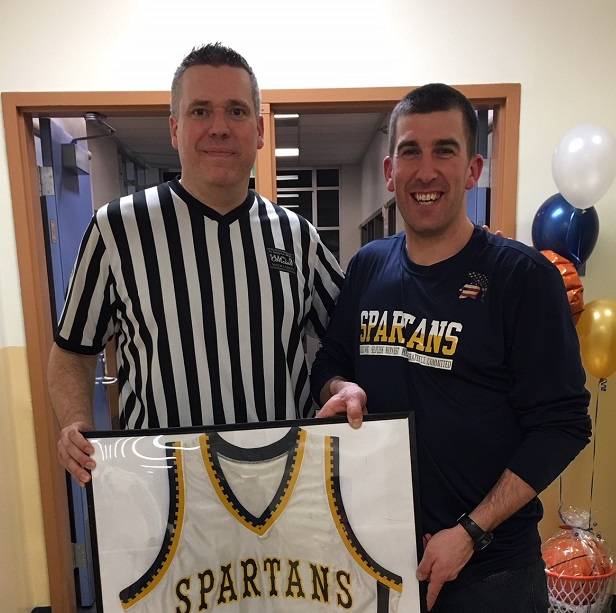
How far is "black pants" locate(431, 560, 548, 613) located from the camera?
115 cm

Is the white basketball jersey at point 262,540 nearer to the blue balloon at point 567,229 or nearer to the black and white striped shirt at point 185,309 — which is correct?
the black and white striped shirt at point 185,309

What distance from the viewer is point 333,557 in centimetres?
109

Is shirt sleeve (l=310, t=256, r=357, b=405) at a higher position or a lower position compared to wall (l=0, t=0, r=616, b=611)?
lower

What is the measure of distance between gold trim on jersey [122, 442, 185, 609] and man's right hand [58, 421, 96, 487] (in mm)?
181

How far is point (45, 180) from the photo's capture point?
2.41m

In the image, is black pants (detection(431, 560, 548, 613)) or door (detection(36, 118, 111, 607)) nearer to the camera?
black pants (detection(431, 560, 548, 613))

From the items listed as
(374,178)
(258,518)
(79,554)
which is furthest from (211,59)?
(374,178)

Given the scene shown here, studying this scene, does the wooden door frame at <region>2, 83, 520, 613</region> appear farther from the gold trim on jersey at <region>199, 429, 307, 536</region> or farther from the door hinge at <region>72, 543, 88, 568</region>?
the gold trim on jersey at <region>199, 429, 307, 536</region>

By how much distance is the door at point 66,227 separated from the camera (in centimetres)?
243

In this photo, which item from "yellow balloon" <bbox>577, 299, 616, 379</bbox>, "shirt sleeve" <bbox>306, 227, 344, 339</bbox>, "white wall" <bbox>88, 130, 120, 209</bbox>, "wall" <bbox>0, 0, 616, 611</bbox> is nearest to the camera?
"shirt sleeve" <bbox>306, 227, 344, 339</bbox>

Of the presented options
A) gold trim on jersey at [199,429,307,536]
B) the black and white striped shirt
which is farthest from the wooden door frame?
gold trim on jersey at [199,429,307,536]

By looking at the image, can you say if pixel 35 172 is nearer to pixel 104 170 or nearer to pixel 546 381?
pixel 546 381

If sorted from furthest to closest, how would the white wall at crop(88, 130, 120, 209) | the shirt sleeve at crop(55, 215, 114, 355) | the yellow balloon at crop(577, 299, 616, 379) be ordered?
the white wall at crop(88, 130, 120, 209) → the yellow balloon at crop(577, 299, 616, 379) → the shirt sleeve at crop(55, 215, 114, 355)

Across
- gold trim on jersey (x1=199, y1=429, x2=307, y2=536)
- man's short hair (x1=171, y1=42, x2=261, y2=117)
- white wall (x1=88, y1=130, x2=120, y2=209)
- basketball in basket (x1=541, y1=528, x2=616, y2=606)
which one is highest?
white wall (x1=88, y1=130, x2=120, y2=209)
